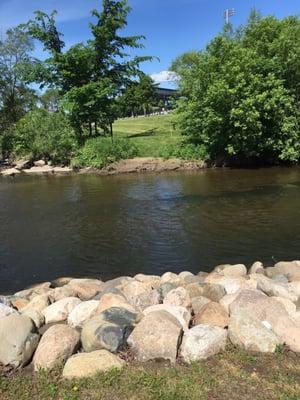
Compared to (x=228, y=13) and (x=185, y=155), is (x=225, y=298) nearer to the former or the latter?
(x=185, y=155)

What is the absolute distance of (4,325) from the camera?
4.75 m

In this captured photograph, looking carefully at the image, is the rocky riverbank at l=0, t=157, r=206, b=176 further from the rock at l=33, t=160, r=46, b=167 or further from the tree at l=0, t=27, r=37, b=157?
the tree at l=0, t=27, r=37, b=157

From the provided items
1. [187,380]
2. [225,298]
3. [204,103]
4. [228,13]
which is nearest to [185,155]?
[204,103]

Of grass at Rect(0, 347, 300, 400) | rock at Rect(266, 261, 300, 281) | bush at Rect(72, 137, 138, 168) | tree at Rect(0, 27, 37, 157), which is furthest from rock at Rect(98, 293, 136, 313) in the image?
tree at Rect(0, 27, 37, 157)

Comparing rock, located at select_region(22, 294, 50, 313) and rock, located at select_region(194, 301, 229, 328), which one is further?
rock, located at select_region(22, 294, 50, 313)

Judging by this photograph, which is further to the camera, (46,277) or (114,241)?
(114,241)

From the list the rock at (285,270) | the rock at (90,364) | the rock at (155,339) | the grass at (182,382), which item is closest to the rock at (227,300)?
the rock at (155,339)

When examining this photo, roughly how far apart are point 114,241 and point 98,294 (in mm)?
4341

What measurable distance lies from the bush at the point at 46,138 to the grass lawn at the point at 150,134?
4547mm

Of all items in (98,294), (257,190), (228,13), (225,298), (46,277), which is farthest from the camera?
(228,13)

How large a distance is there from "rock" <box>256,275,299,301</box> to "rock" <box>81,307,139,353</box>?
79.6 inches

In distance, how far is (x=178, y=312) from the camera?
5141 millimetres

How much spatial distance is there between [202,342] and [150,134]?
113 ft

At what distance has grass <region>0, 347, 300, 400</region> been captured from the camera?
12.5 ft
